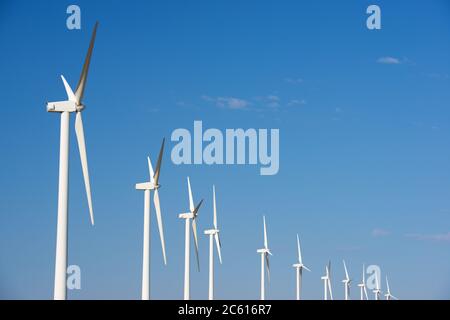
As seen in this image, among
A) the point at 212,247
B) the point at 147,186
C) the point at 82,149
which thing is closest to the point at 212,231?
the point at 212,247

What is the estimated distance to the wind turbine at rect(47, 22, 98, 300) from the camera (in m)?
46.4

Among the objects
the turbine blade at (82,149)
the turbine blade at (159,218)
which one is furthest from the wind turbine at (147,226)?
the turbine blade at (82,149)

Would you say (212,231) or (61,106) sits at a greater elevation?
(61,106)

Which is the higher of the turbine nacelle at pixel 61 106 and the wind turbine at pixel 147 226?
the turbine nacelle at pixel 61 106

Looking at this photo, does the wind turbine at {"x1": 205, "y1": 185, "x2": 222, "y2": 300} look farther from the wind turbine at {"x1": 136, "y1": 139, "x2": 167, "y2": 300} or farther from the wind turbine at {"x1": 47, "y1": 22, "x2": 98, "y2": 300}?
the wind turbine at {"x1": 47, "y1": 22, "x2": 98, "y2": 300}

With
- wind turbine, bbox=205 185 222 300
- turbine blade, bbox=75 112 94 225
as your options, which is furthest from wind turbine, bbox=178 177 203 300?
turbine blade, bbox=75 112 94 225

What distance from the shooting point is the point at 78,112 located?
171ft

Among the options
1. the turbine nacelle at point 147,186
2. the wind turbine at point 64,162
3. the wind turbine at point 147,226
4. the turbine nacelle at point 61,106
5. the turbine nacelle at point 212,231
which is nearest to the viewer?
the wind turbine at point 64,162

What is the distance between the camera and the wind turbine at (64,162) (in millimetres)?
46406

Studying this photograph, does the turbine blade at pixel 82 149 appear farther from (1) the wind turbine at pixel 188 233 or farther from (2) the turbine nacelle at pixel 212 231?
(2) the turbine nacelle at pixel 212 231

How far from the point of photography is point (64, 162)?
47.5 m

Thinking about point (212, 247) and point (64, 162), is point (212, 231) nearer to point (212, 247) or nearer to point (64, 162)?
point (212, 247)
